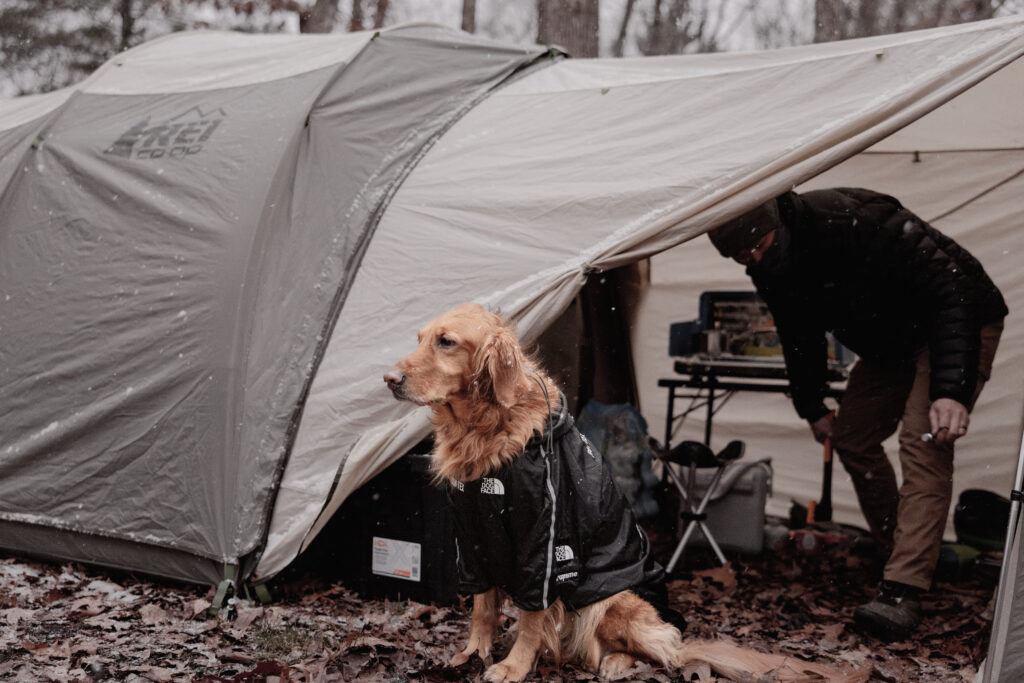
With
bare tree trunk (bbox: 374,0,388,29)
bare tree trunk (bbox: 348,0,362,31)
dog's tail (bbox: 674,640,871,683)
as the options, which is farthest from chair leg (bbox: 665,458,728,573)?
bare tree trunk (bbox: 374,0,388,29)

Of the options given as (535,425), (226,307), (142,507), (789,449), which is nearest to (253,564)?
(142,507)

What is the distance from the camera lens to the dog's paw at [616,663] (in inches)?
112

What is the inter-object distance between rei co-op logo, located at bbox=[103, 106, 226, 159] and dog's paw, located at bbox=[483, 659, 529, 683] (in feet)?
9.19

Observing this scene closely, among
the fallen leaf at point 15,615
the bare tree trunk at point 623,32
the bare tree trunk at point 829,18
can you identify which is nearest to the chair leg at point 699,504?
the fallen leaf at point 15,615

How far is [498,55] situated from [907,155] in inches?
97.5

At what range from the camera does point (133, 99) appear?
15.5ft

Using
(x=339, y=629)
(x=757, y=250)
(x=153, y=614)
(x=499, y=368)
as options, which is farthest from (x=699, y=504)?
(x=153, y=614)

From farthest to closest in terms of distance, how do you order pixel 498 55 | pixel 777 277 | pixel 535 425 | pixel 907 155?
pixel 907 155 < pixel 498 55 < pixel 777 277 < pixel 535 425

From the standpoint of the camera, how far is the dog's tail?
2748 millimetres

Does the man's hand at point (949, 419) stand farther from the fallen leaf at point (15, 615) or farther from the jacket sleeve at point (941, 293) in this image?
Result: the fallen leaf at point (15, 615)

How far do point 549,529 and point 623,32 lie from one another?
16.4 m

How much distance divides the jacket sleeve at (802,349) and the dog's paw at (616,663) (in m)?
1.97

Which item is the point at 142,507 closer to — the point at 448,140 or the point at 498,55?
the point at 448,140

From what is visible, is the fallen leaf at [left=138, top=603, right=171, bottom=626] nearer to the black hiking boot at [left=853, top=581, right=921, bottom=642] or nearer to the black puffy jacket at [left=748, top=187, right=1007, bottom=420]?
the black hiking boot at [left=853, top=581, right=921, bottom=642]
